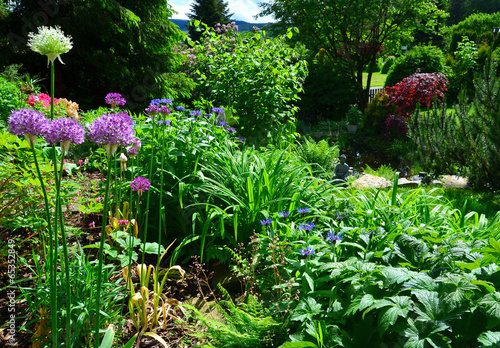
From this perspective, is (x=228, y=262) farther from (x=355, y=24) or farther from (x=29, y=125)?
(x=355, y=24)

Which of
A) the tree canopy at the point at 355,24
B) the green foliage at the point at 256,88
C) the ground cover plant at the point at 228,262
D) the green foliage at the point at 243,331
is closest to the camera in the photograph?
the ground cover plant at the point at 228,262

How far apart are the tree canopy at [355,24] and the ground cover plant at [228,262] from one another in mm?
10386

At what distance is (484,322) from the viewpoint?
4.96ft

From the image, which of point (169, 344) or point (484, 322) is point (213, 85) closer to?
point (169, 344)

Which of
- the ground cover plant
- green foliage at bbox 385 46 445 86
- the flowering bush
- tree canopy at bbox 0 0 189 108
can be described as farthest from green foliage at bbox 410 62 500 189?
green foliage at bbox 385 46 445 86

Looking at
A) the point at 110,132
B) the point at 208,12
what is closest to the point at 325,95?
the point at 110,132

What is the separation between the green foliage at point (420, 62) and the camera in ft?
39.2

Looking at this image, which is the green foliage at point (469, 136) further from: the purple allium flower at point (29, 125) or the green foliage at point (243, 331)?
the purple allium flower at point (29, 125)

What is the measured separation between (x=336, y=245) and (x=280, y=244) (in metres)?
0.31

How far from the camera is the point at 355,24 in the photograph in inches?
Result: 462

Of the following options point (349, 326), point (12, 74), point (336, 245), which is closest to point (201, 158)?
point (336, 245)

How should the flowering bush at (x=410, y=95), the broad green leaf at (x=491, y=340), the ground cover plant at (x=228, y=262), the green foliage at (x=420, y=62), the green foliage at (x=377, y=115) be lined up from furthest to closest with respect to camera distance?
the green foliage at (x=420, y=62) < the green foliage at (x=377, y=115) < the flowering bush at (x=410, y=95) < the ground cover plant at (x=228, y=262) < the broad green leaf at (x=491, y=340)

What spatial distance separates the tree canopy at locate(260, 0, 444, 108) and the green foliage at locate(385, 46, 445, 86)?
33.0 inches

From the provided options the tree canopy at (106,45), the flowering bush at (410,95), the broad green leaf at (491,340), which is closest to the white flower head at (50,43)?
the broad green leaf at (491,340)
